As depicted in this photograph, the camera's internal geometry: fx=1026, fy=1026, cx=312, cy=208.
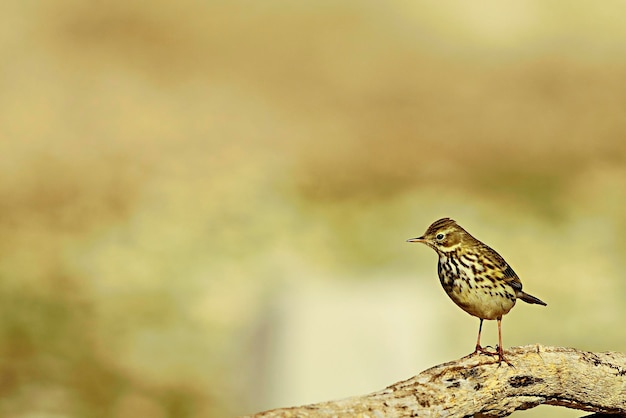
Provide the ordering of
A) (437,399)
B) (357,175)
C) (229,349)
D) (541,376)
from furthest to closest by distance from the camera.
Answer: (357,175) < (229,349) < (541,376) < (437,399)

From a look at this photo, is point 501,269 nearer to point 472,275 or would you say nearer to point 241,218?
point 472,275

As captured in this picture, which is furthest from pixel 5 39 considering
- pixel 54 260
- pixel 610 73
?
pixel 610 73

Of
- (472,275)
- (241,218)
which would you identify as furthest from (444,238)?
(241,218)

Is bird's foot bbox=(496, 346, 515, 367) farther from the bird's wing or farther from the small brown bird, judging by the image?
the bird's wing

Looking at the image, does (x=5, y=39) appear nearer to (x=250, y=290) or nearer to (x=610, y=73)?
(x=250, y=290)

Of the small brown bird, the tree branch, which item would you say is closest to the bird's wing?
the small brown bird

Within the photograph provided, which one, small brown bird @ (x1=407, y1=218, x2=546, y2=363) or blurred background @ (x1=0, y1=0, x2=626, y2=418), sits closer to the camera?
small brown bird @ (x1=407, y1=218, x2=546, y2=363)

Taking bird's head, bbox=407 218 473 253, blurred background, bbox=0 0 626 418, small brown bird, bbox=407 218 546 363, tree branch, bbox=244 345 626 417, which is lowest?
tree branch, bbox=244 345 626 417
